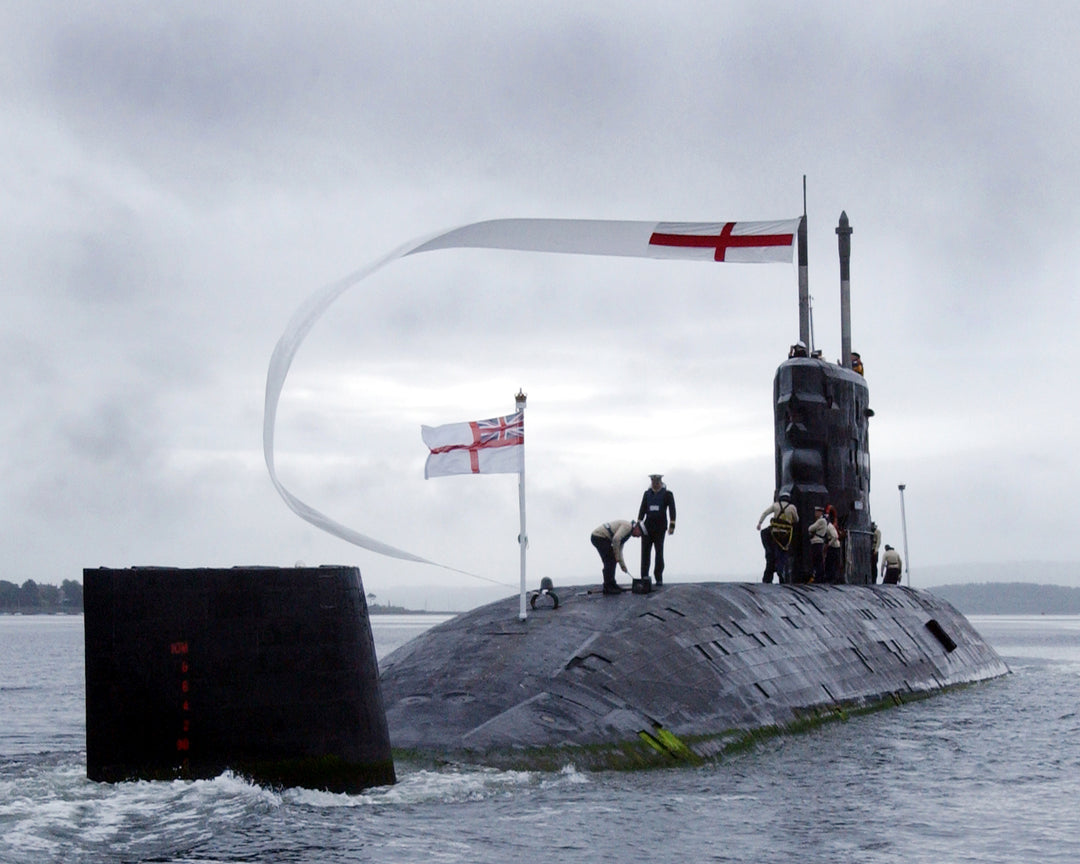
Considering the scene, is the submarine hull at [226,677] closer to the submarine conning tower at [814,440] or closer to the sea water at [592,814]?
the sea water at [592,814]

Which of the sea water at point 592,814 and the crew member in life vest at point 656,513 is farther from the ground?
the crew member in life vest at point 656,513

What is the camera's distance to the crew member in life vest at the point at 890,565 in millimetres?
30469

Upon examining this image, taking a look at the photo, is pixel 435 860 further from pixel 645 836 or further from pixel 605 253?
pixel 605 253

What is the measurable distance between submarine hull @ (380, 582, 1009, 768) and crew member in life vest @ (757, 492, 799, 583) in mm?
1086

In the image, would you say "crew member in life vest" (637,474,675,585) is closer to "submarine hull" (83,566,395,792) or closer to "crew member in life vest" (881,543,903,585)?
"submarine hull" (83,566,395,792)

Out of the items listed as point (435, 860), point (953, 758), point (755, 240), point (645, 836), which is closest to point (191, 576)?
point (435, 860)

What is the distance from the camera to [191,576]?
10.4 meters

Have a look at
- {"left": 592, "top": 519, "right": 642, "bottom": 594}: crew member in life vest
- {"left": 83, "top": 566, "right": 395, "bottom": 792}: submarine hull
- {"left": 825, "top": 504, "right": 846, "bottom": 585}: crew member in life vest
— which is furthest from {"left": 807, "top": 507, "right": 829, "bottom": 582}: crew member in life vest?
{"left": 83, "top": 566, "right": 395, "bottom": 792}: submarine hull

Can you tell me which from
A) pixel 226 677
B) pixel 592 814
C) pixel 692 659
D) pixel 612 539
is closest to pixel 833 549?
pixel 612 539

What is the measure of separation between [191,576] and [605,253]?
31.1 ft

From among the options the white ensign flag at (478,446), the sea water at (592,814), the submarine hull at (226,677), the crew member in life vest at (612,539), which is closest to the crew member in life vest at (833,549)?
the crew member in life vest at (612,539)

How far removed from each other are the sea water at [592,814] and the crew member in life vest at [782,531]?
20.7 feet

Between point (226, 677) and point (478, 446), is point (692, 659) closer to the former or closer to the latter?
point (478, 446)

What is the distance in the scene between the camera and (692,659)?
15148 millimetres
